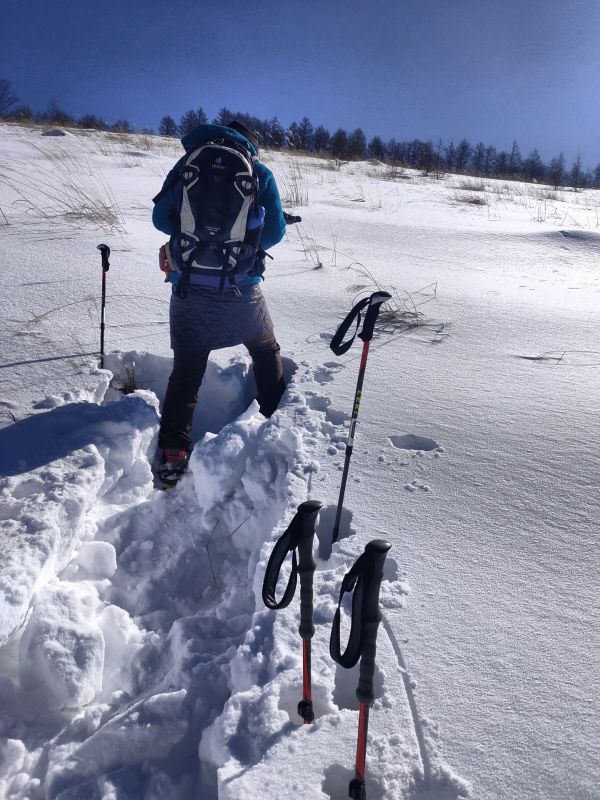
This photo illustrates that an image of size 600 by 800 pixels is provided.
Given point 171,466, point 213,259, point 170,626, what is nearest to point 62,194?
point 213,259

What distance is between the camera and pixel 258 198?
2871 mm

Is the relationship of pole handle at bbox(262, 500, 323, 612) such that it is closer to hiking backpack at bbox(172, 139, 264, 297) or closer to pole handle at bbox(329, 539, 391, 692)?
pole handle at bbox(329, 539, 391, 692)

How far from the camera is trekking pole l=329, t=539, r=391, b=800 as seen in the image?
1.12 meters

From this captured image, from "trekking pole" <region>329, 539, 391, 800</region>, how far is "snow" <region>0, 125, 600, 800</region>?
15cm

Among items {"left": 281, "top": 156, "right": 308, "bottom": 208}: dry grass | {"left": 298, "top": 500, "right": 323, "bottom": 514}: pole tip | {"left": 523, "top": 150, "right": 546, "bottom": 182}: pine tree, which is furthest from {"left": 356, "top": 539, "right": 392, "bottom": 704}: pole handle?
{"left": 523, "top": 150, "right": 546, "bottom": 182}: pine tree

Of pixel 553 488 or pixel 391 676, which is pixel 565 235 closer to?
pixel 553 488

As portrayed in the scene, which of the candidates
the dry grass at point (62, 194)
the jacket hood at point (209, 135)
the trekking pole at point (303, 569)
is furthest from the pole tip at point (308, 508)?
the dry grass at point (62, 194)

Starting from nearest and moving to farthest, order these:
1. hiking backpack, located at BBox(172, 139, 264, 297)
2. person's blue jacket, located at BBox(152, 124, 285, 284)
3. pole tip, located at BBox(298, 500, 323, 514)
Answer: pole tip, located at BBox(298, 500, 323, 514), hiking backpack, located at BBox(172, 139, 264, 297), person's blue jacket, located at BBox(152, 124, 285, 284)

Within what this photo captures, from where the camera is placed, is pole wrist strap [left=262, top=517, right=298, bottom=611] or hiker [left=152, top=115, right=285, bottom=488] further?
hiker [left=152, top=115, right=285, bottom=488]

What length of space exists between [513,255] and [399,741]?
5.80 meters

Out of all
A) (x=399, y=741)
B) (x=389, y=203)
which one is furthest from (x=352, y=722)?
(x=389, y=203)

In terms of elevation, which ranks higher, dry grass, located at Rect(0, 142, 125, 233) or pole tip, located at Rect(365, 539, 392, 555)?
dry grass, located at Rect(0, 142, 125, 233)

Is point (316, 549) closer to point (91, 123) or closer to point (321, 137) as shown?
point (91, 123)

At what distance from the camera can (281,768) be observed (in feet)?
4.60
